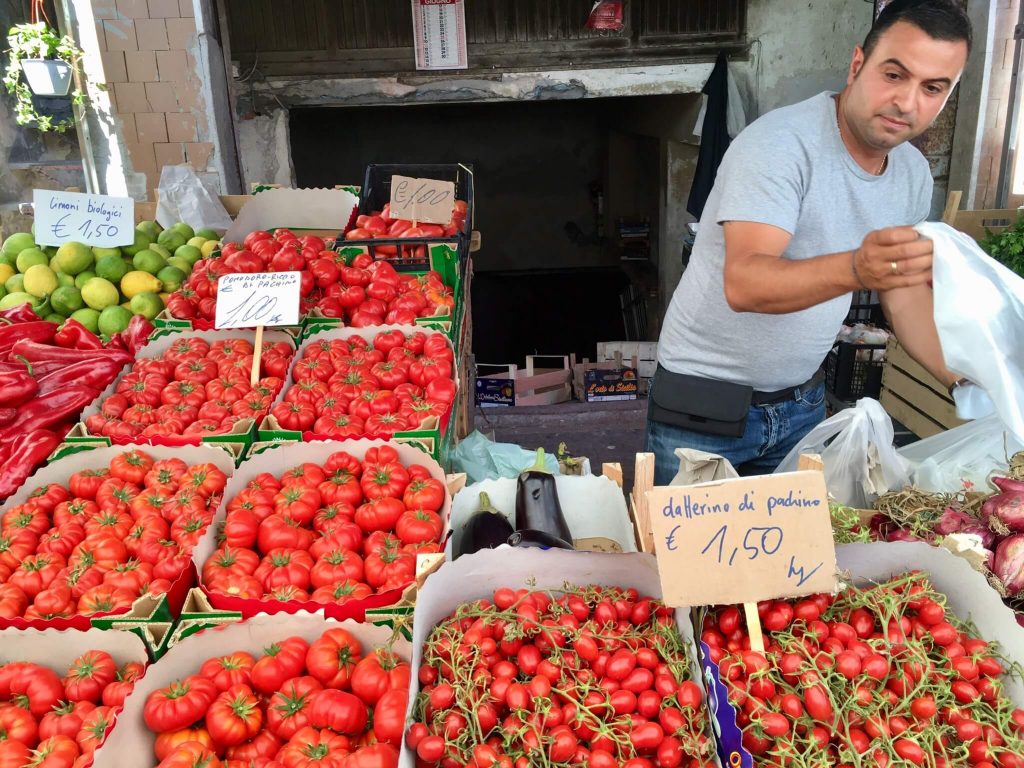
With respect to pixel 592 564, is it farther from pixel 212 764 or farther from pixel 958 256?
pixel 958 256

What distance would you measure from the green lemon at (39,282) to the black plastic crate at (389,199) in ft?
4.17

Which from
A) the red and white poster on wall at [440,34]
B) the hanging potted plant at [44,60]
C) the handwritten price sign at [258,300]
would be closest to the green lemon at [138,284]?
the handwritten price sign at [258,300]

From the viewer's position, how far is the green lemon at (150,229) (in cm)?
363

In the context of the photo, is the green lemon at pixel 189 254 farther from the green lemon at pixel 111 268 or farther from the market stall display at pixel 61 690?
the market stall display at pixel 61 690

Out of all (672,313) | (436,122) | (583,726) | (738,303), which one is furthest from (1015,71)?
(436,122)

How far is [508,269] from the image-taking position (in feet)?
36.7

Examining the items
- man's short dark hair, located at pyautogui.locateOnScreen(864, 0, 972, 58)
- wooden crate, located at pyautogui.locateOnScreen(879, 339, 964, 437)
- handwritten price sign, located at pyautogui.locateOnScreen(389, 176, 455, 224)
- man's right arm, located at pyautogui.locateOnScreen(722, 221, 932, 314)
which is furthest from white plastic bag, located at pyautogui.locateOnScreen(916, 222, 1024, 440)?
wooden crate, located at pyautogui.locateOnScreen(879, 339, 964, 437)

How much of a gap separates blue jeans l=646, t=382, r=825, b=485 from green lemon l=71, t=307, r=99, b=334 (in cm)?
241

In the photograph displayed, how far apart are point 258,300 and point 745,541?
6.09 feet

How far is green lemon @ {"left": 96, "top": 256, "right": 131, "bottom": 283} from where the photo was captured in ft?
10.6

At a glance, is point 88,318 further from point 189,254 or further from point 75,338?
point 189,254

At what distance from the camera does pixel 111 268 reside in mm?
3227

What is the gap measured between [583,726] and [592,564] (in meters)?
0.36

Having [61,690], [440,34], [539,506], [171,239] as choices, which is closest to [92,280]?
[171,239]
